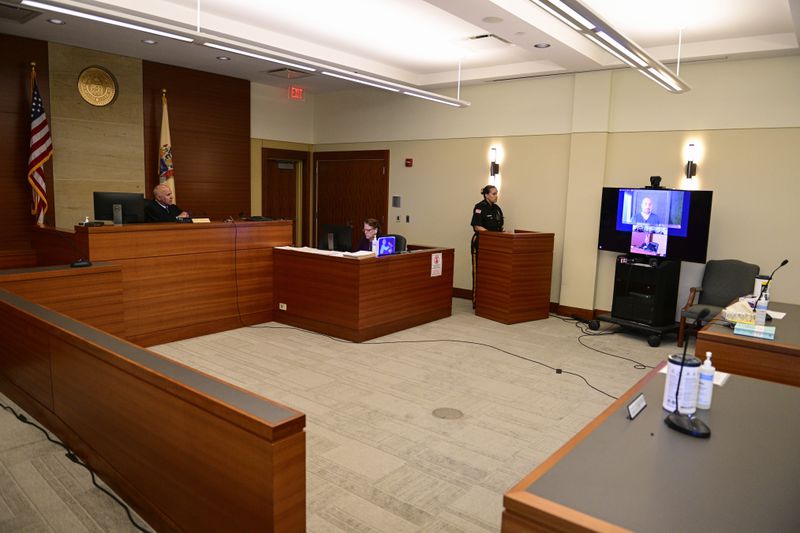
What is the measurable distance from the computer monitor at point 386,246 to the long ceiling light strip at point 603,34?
2951 millimetres

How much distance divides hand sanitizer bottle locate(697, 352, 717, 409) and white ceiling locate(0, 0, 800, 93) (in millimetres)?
3661

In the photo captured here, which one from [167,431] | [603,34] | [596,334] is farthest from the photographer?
[596,334]

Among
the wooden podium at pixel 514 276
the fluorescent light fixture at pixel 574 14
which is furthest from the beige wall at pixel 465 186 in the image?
the fluorescent light fixture at pixel 574 14

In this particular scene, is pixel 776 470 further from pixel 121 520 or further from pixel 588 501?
pixel 121 520

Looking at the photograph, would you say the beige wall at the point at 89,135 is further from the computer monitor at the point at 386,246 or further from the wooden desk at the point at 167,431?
the wooden desk at the point at 167,431

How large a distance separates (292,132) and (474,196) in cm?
370

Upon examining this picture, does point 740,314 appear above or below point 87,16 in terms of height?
below

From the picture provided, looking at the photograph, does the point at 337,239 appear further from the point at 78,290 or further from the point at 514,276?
the point at 78,290

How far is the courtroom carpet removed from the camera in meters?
2.86

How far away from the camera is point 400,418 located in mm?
4047

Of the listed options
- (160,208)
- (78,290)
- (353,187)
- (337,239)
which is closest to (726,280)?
(337,239)

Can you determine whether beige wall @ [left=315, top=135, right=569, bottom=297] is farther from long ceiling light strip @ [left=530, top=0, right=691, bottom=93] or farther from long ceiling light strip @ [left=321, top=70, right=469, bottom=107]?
long ceiling light strip @ [left=530, top=0, right=691, bottom=93]

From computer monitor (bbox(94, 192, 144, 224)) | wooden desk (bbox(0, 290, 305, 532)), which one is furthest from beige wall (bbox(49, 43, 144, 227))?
wooden desk (bbox(0, 290, 305, 532))

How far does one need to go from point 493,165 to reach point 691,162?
8.75 ft
